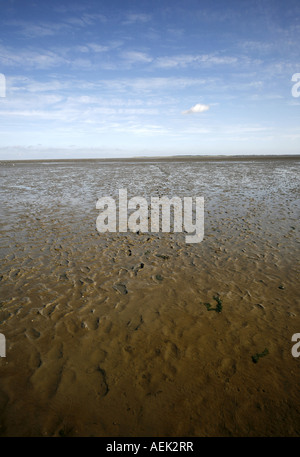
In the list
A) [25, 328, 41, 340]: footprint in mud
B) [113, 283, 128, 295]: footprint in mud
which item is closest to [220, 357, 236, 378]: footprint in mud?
[113, 283, 128, 295]: footprint in mud

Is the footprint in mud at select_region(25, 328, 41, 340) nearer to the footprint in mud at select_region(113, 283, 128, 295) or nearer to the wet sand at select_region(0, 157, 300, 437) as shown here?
the wet sand at select_region(0, 157, 300, 437)

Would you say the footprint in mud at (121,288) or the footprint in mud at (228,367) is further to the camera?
the footprint in mud at (121,288)

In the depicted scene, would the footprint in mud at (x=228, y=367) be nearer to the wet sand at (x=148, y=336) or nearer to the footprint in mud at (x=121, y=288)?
the wet sand at (x=148, y=336)

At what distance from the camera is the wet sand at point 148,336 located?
10.4ft

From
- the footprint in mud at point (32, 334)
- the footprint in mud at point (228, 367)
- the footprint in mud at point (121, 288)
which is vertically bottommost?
the footprint in mud at point (228, 367)

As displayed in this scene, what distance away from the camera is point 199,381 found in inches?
142

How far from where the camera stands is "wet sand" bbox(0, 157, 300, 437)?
3.16 m

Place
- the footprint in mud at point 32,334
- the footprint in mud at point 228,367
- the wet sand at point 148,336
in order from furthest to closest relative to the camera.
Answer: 1. the footprint in mud at point 32,334
2. the footprint in mud at point 228,367
3. the wet sand at point 148,336

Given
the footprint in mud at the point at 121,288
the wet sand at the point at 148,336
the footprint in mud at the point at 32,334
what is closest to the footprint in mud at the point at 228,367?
the wet sand at the point at 148,336

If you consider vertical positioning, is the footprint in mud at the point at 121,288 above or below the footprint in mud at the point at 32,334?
above

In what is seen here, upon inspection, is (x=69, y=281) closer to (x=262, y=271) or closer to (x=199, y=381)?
(x=199, y=381)

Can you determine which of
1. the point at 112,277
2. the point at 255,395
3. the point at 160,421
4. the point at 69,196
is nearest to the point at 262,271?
the point at 255,395

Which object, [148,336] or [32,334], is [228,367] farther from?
[32,334]

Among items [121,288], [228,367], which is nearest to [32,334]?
[121,288]
